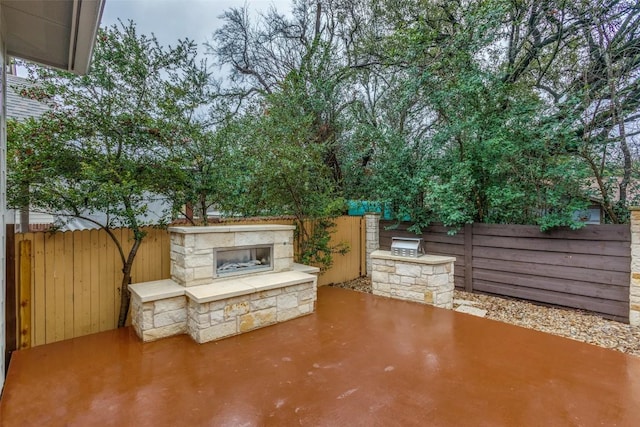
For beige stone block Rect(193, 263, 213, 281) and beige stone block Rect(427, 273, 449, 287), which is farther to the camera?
beige stone block Rect(427, 273, 449, 287)

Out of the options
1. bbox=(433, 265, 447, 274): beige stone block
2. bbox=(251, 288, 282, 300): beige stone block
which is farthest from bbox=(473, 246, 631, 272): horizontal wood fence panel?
bbox=(251, 288, 282, 300): beige stone block

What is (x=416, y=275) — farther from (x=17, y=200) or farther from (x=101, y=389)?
(x=17, y=200)

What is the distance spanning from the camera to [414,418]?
83.4 inches

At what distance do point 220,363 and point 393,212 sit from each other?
14.8ft

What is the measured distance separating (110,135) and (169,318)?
7.35 ft

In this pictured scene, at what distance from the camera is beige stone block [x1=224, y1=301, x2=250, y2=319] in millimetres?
3514

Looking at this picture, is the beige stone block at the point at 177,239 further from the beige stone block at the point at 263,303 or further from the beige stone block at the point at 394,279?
the beige stone block at the point at 394,279

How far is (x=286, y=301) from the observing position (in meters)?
4.06

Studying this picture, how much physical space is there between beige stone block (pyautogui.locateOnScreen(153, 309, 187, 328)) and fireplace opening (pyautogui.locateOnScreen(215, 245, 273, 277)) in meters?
0.61

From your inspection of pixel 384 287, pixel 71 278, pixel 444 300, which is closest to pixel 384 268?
pixel 384 287

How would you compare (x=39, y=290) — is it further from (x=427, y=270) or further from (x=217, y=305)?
(x=427, y=270)

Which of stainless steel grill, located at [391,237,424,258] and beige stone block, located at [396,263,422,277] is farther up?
stainless steel grill, located at [391,237,424,258]

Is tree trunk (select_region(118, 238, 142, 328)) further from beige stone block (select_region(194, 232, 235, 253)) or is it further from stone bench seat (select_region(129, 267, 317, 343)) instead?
beige stone block (select_region(194, 232, 235, 253))

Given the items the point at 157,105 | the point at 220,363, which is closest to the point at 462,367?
the point at 220,363
